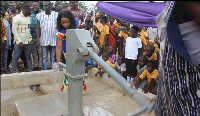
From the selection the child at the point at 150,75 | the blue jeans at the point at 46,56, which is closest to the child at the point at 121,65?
the child at the point at 150,75

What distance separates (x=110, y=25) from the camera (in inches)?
237

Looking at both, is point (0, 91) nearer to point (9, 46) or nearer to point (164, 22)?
point (9, 46)

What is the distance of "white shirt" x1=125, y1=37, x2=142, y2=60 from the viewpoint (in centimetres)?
441

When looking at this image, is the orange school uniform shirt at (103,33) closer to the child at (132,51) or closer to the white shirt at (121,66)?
the child at (132,51)

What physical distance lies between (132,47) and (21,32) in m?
2.32

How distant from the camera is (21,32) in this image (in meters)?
4.63

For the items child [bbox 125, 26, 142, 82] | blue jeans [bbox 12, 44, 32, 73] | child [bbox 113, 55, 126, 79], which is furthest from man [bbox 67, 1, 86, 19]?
child [bbox 113, 55, 126, 79]

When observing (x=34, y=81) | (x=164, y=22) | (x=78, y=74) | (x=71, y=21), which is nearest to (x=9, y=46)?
(x=34, y=81)

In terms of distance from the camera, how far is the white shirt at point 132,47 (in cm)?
441

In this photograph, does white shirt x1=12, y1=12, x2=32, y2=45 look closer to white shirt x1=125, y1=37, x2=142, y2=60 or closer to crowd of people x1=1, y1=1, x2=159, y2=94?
crowd of people x1=1, y1=1, x2=159, y2=94

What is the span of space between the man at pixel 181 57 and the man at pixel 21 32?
4.06 metres

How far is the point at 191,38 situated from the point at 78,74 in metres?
0.73

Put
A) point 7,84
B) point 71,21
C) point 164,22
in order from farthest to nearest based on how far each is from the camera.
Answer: point 7,84 → point 71,21 → point 164,22

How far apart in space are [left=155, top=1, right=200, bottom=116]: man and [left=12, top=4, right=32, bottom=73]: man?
406 centimetres
